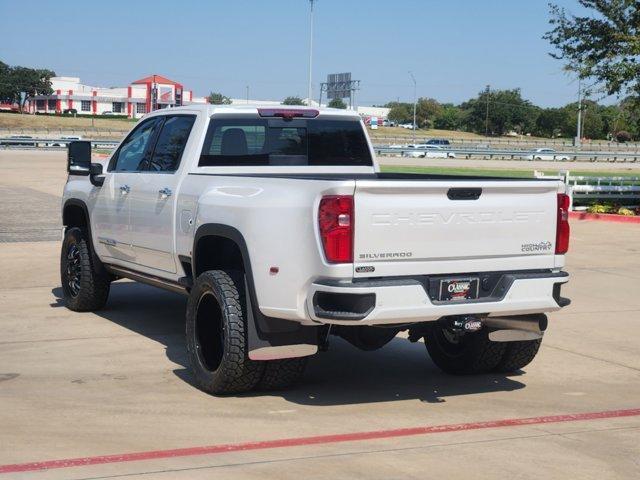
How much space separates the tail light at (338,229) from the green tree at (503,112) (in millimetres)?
142185

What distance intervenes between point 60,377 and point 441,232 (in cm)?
304

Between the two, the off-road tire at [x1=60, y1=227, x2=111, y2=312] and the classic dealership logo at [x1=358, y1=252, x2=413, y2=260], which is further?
the off-road tire at [x1=60, y1=227, x2=111, y2=312]

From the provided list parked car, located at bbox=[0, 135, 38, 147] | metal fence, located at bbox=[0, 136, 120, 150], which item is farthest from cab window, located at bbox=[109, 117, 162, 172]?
parked car, located at bbox=[0, 135, 38, 147]

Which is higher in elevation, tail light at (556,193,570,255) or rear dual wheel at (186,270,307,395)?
tail light at (556,193,570,255)

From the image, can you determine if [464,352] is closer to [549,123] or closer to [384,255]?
[384,255]

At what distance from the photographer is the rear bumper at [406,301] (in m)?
6.16

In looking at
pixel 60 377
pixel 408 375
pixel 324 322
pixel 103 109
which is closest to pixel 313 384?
pixel 408 375

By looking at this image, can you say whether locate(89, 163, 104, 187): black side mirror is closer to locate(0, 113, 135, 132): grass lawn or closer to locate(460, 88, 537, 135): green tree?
locate(0, 113, 135, 132): grass lawn

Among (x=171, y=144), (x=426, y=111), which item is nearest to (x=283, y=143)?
(x=171, y=144)

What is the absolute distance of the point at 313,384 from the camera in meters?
7.52

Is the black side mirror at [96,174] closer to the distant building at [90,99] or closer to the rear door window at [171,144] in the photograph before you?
the rear door window at [171,144]

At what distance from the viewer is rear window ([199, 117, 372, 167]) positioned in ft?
27.0

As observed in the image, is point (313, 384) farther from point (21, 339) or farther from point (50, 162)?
point (50, 162)

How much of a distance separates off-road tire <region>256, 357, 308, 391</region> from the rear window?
1.93 metres
